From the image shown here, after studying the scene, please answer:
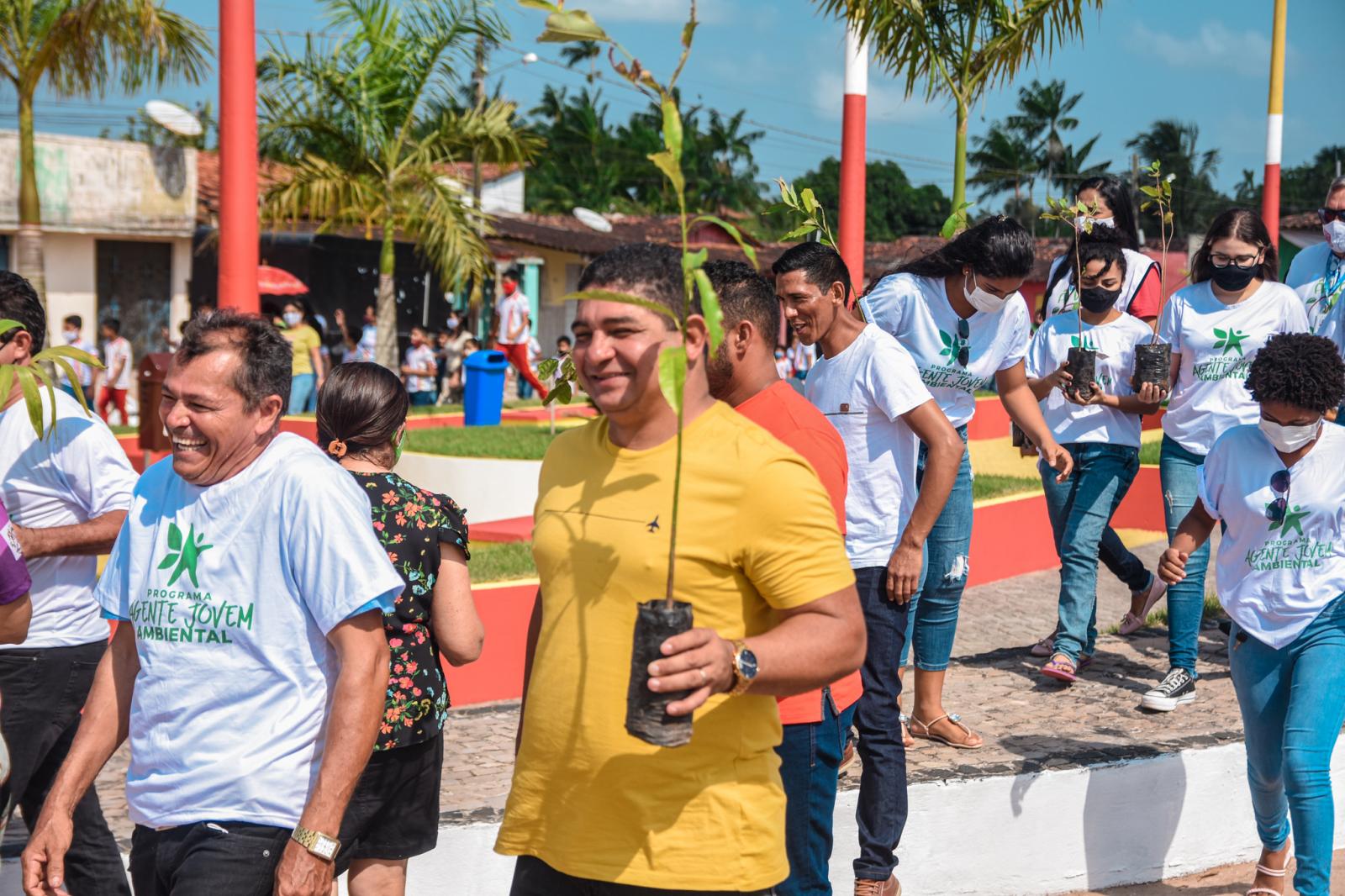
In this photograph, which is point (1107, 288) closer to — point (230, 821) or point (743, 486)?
point (743, 486)

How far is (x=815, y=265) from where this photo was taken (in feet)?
14.5

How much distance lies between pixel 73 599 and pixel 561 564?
1997mm

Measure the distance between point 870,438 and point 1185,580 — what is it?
2.53 m

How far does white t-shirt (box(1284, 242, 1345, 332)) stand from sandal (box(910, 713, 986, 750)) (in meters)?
2.59

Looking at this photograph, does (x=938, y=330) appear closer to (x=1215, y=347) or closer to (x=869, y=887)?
(x=1215, y=347)

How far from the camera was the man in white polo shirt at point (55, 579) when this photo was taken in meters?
4.00

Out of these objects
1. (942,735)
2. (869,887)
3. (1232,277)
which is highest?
(1232,277)

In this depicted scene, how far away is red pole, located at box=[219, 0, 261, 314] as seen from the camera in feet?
23.3

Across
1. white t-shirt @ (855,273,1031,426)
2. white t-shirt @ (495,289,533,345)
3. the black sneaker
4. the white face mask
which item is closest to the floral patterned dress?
white t-shirt @ (855,273,1031,426)

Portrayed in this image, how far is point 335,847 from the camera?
2.96 meters

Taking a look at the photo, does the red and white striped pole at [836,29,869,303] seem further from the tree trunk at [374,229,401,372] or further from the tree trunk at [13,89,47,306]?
the tree trunk at [13,89,47,306]


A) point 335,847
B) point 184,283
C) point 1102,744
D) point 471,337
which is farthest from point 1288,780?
point 184,283

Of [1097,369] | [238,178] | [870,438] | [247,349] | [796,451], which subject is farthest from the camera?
[238,178]

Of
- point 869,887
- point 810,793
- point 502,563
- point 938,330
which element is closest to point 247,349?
point 810,793
